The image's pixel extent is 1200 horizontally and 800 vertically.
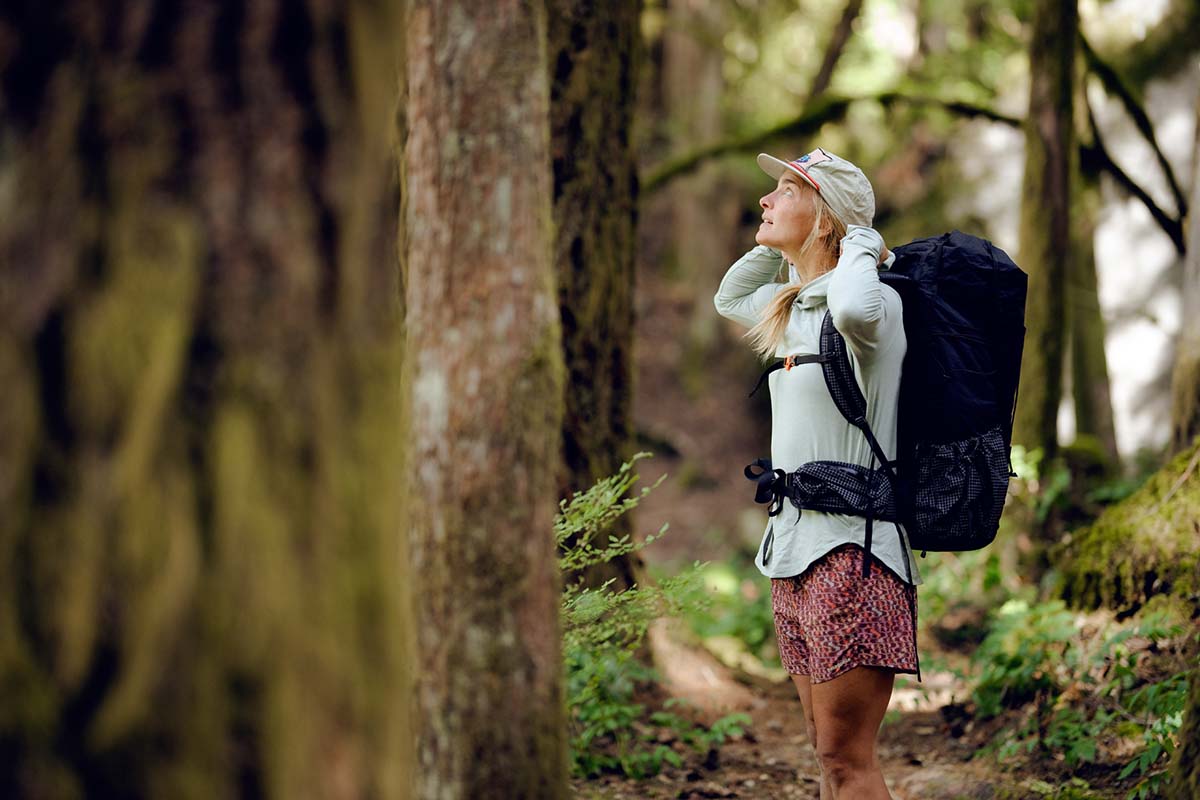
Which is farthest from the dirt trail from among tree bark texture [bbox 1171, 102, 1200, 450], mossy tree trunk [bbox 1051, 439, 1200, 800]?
tree bark texture [bbox 1171, 102, 1200, 450]

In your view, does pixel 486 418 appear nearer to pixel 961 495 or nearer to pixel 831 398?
pixel 831 398

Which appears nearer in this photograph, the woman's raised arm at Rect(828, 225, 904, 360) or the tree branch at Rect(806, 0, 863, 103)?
the woman's raised arm at Rect(828, 225, 904, 360)

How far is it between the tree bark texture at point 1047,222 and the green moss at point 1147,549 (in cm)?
157

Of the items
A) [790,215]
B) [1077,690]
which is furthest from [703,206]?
[790,215]

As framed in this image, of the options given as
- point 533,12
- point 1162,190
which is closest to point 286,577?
point 533,12

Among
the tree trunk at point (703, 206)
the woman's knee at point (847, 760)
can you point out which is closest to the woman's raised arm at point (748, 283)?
the woman's knee at point (847, 760)

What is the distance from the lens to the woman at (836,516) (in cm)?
342

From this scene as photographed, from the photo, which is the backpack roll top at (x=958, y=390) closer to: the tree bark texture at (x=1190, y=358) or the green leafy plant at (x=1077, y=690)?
the green leafy plant at (x=1077, y=690)

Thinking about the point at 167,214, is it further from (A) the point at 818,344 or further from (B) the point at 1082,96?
(B) the point at 1082,96

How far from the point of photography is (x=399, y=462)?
6.09 ft

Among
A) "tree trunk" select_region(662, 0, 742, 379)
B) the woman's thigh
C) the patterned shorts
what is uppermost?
"tree trunk" select_region(662, 0, 742, 379)

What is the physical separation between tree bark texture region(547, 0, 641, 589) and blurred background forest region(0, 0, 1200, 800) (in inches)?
0.8

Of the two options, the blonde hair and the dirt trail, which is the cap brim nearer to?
the blonde hair

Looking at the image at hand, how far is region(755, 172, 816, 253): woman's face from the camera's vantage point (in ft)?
12.8
